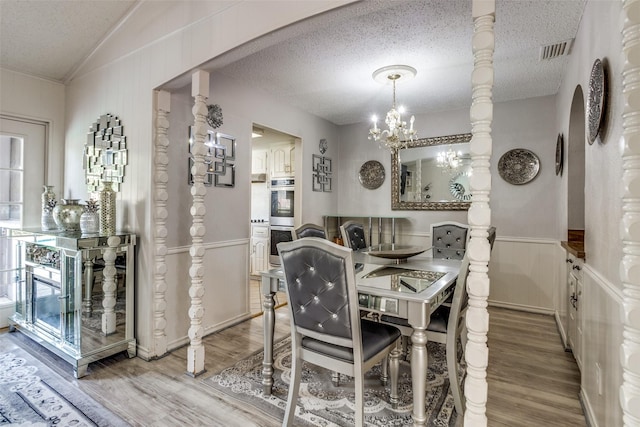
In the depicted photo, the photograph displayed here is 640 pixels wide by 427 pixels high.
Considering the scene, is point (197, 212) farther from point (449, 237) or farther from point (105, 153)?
point (449, 237)

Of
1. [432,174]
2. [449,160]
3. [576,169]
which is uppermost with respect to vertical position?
[449,160]

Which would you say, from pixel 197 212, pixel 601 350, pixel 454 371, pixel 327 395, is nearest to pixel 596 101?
pixel 601 350

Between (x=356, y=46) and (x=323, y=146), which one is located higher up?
(x=356, y=46)

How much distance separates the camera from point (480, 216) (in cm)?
128

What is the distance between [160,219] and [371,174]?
10.5 feet

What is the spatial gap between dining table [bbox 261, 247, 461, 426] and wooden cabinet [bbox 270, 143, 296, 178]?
2746 mm

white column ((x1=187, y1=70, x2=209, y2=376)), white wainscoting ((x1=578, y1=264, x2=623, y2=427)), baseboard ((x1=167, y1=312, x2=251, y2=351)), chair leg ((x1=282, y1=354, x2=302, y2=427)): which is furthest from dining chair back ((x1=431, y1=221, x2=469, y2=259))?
white column ((x1=187, y1=70, x2=209, y2=376))

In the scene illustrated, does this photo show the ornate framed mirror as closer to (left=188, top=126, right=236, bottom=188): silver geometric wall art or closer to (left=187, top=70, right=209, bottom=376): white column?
(left=188, top=126, right=236, bottom=188): silver geometric wall art

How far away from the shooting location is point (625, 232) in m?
0.93

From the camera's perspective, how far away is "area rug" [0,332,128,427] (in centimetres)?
183

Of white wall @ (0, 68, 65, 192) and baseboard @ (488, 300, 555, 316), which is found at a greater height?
white wall @ (0, 68, 65, 192)

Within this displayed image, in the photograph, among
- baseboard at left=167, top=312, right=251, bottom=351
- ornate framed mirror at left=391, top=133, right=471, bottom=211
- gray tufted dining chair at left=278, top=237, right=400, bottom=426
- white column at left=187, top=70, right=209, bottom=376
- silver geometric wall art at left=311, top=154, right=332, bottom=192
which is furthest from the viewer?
silver geometric wall art at left=311, top=154, right=332, bottom=192

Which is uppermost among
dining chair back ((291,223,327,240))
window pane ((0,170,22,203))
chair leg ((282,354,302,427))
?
window pane ((0,170,22,203))

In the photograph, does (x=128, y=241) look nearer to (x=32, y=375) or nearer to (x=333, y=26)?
(x=32, y=375)
